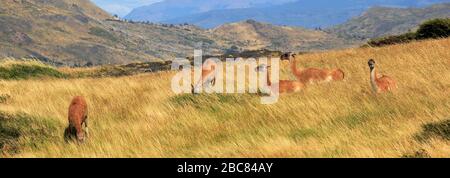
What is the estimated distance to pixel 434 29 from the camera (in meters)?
37.6

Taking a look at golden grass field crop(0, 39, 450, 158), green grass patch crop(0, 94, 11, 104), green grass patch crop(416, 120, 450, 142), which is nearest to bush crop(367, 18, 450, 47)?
golden grass field crop(0, 39, 450, 158)

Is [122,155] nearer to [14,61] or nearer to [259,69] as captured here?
[259,69]

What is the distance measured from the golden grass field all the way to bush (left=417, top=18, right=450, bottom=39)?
Result: 67.7 ft

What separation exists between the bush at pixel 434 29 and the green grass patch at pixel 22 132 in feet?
98.6

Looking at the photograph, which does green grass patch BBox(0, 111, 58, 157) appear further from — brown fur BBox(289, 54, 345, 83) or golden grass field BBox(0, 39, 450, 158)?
brown fur BBox(289, 54, 345, 83)

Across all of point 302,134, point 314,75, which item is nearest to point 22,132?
point 302,134

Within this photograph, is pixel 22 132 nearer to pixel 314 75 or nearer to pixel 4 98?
pixel 4 98

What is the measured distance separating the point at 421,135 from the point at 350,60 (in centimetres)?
1245

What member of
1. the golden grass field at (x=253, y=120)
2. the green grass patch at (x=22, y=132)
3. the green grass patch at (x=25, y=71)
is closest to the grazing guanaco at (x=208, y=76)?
the golden grass field at (x=253, y=120)

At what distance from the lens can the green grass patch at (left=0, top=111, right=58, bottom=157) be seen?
36.0ft

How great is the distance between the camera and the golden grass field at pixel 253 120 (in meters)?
9.52

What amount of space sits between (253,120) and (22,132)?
4.91 m
